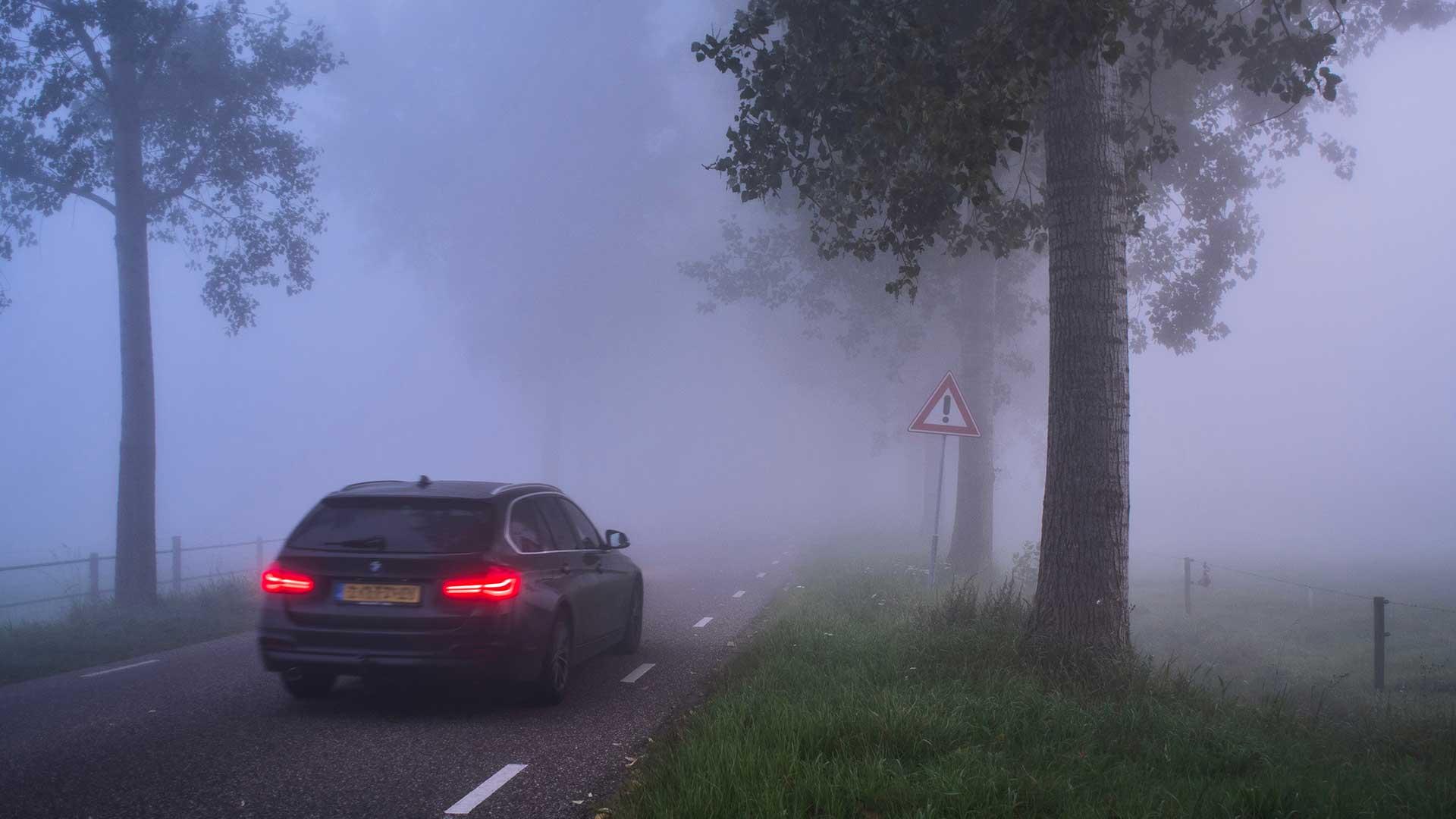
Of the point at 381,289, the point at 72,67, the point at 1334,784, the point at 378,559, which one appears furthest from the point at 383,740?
the point at 381,289

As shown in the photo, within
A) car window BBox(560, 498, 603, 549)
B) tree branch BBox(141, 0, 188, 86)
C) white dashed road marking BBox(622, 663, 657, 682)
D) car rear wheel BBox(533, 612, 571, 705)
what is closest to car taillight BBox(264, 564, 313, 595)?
car rear wheel BBox(533, 612, 571, 705)

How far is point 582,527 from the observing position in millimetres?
9602

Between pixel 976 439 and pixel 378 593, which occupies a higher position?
pixel 976 439

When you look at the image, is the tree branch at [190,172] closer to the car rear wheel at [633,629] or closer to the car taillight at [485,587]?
the car rear wheel at [633,629]

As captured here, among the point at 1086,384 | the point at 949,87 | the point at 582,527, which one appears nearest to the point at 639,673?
the point at 582,527

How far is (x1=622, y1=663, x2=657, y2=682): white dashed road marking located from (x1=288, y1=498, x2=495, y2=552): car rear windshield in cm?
228

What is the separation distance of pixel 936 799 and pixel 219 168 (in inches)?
709

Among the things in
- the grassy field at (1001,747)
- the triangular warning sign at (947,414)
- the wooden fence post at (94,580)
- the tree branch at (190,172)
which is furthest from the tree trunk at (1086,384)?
the wooden fence post at (94,580)

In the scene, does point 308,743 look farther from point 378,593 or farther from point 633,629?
point 633,629

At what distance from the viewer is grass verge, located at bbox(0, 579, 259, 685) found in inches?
400

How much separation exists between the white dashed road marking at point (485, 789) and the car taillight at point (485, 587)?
1.38 m

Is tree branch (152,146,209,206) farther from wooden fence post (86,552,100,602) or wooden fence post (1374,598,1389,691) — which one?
Result: wooden fence post (1374,598,1389,691)

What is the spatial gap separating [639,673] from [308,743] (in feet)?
11.2

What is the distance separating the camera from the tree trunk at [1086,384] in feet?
26.0
